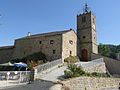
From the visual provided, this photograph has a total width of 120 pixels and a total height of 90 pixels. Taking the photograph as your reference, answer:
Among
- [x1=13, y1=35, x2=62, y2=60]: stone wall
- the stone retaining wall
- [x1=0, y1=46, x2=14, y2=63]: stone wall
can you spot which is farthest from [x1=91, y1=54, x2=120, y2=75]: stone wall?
[x1=0, y1=46, x2=14, y2=63]: stone wall

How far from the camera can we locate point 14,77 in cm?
2214

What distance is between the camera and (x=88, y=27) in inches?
1555

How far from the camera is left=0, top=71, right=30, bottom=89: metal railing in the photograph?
20672mm

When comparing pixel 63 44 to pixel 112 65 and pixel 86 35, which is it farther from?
pixel 112 65

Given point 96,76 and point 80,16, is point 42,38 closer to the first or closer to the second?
point 80,16

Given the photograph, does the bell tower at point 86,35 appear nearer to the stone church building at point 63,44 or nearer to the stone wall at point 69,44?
the stone church building at point 63,44

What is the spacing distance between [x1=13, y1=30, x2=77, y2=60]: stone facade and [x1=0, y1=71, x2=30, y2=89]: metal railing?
40.6ft

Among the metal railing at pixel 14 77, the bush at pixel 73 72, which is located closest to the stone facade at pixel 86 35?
the bush at pixel 73 72

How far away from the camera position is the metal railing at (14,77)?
20672 millimetres

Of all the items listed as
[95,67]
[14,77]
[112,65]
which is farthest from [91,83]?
[14,77]

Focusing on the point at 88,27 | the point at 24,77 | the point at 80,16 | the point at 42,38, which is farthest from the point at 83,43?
the point at 24,77

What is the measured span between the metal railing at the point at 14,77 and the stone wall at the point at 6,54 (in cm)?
2072

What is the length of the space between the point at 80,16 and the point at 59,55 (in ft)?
38.7

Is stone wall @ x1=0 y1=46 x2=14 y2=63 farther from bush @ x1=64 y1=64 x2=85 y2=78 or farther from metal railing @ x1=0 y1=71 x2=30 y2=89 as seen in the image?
bush @ x1=64 y1=64 x2=85 y2=78
